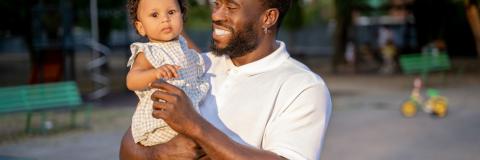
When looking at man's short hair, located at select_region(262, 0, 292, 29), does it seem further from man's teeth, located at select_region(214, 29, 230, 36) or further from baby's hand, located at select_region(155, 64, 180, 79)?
baby's hand, located at select_region(155, 64, 180, 79)

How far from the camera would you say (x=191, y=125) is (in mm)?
1914

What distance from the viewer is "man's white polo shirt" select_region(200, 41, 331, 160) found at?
6.57 ft

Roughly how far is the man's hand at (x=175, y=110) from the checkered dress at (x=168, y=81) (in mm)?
125

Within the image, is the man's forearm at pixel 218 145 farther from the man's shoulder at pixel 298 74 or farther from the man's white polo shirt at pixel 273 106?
the man's shoulder at pixel 298 74

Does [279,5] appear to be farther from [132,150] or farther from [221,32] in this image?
[132,150]

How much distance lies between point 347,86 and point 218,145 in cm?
1592

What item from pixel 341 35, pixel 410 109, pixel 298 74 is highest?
pixel 298 74

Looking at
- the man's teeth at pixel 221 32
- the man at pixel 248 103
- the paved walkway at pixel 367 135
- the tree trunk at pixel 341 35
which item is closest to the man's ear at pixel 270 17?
the man at pixel 248 103

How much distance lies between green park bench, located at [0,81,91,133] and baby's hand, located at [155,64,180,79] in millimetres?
8375

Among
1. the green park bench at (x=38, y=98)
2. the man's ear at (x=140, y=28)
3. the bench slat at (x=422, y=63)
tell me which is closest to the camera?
the man's ear at (x=140, y=28)

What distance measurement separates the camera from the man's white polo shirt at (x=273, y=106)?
200 centimetres

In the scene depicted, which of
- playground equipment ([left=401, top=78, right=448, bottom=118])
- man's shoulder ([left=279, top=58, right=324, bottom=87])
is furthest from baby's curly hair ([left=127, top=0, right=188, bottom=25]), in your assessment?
playground equipment ([left=401, top=78, right=448, bottom=118])

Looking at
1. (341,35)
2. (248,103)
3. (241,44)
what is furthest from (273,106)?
(341,35)

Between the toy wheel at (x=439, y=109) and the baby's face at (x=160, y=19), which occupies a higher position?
the baby's face at (x=160, y=19)
